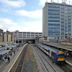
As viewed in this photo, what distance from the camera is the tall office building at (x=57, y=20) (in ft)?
538

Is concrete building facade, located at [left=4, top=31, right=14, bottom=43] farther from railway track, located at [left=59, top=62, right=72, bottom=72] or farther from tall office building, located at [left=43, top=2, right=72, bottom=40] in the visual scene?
railway track, located at [left=59, top=62, right=72, bottom=72]

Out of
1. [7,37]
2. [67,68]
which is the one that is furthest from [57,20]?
[67,68]

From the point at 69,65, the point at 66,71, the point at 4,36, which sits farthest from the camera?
the point at 4,36

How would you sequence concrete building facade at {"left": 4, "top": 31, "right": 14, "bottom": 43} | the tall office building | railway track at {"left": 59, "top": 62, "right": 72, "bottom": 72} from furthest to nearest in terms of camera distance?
the tall office building, concrete building facade at {"left": 4, "top": 31, "right": 14, "bottom": 43}, railway track at {"left": 59, "top": 62, "right": 72, "bottom": 72}

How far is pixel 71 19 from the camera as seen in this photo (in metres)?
180

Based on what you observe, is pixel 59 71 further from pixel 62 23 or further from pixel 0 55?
pixel 62 23

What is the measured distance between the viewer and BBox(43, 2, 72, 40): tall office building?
538 ft

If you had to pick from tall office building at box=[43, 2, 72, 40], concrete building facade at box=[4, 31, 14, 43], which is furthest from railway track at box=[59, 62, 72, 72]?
tall office building at box=[43, 2, 72, 40]

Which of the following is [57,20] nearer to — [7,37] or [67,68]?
[7,37]

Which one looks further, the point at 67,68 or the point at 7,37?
the point at 7,37

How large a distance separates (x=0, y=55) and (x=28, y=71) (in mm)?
19265

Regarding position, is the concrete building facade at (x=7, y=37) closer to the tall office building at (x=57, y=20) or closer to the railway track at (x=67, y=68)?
the tall office building at (x=57, y=20)

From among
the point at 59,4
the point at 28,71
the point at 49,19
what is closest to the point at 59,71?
the point at 28,71

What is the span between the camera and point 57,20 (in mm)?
168750
